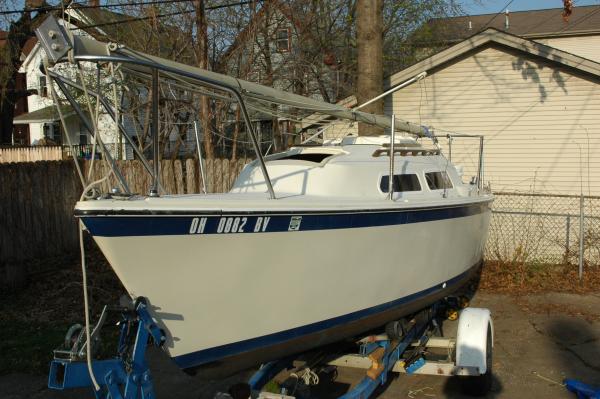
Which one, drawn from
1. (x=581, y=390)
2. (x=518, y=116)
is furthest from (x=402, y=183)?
(x=518, y=116)

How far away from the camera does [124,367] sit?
3.92 meters

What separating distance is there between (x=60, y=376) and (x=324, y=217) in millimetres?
2220

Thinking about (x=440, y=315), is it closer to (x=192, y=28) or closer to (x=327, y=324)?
(x=327, y=324)

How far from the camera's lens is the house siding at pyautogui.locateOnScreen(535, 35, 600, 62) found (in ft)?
94.1

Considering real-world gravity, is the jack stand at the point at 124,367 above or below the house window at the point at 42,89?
below

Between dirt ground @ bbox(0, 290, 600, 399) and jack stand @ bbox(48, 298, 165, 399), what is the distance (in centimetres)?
218

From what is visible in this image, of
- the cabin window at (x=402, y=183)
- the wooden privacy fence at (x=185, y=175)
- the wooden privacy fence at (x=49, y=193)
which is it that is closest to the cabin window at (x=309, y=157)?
the cabin window at (x=402, y=183)

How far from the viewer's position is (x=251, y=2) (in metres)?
14.4

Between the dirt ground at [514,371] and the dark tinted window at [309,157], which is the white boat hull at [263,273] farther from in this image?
the dark tinted window at [309,157]

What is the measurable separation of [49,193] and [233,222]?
8214 mm

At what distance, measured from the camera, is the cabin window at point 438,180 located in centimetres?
705

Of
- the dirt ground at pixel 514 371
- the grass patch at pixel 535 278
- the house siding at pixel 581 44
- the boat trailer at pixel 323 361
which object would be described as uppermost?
the house siding at pixel 581 44

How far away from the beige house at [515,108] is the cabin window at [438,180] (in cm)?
539

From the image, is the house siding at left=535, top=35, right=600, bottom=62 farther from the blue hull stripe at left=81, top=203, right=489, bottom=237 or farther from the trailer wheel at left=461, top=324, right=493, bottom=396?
the blue hull stripe at left=81, top=203, right=489, bottom=237
